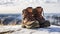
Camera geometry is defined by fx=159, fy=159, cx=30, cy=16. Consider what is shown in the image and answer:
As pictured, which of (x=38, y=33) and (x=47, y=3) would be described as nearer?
(x=38, y=33)

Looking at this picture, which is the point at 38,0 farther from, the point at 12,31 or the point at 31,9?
the point at 12,31

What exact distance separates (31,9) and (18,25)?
0.15m

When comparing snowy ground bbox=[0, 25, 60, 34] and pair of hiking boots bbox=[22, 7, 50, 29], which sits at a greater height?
pair of hiking boots bbox=[22, 7, 50, 29]

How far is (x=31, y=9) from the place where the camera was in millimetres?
1171

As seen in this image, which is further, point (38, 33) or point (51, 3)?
point (51, 3)

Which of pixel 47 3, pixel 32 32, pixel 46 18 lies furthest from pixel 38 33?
pixel 47 3

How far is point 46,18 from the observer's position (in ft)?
3.88

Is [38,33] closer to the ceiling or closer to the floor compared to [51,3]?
closer to the floor

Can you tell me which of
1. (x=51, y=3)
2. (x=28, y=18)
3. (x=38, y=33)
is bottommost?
(x=38, y=33)

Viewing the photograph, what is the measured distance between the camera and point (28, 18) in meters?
1.16

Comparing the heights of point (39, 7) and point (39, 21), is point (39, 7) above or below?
above

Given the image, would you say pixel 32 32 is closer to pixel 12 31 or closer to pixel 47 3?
pixel 12 31

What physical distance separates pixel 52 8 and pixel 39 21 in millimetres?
146

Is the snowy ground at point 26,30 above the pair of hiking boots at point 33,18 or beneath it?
beneath
